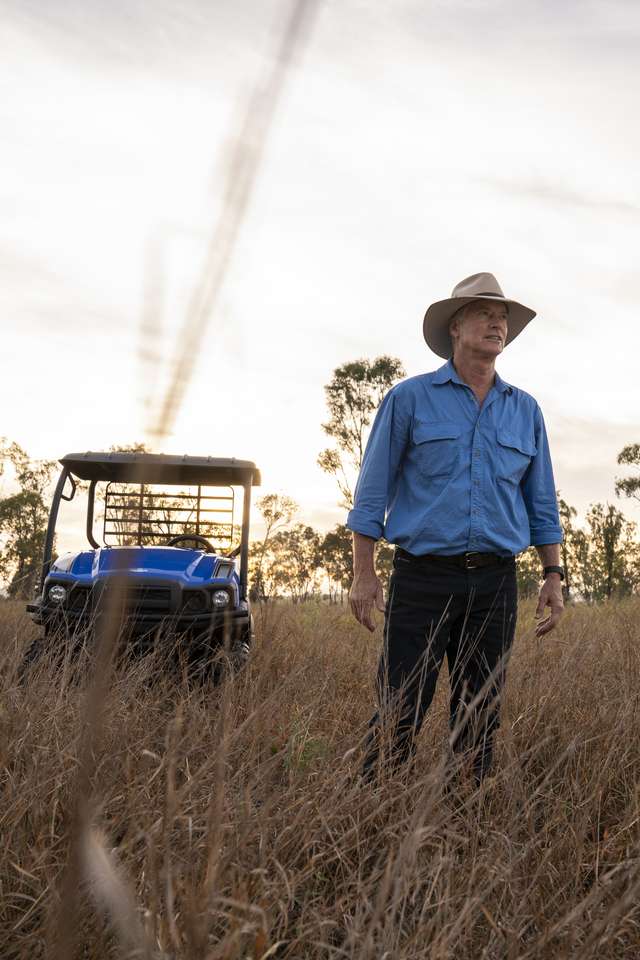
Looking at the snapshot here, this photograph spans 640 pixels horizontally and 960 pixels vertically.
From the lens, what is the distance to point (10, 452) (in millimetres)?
37594

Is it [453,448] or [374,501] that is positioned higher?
[453,448]

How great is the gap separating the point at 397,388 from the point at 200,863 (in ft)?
7.23

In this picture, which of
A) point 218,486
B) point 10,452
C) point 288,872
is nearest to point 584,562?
point 10,452

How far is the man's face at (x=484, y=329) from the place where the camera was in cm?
347

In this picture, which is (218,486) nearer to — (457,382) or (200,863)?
(457,382)

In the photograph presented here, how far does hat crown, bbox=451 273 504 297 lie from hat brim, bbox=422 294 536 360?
0.04 meters

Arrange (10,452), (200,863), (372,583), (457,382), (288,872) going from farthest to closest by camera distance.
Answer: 1. (10,452)
2. (457,382)
3. (372,583)
4. (288,872)
5. (200,863)

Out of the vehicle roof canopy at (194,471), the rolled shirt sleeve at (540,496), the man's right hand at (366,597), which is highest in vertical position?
the vehicle roof canopy at (194,471)

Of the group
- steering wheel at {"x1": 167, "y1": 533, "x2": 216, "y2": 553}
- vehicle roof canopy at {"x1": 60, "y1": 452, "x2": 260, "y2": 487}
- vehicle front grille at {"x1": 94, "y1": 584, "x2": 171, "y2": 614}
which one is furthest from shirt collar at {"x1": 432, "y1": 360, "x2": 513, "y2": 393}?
steering wheel at {"x1": 167, "y1": 533, "x2": 216, "y2": 553}

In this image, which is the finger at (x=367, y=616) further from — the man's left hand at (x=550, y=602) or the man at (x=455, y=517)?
the man's left hand at (x=550, y=602)

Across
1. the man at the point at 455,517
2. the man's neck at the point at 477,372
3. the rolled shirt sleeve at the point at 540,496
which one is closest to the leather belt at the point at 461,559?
the man at the point at 455,517

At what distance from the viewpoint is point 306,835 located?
213 centimetres

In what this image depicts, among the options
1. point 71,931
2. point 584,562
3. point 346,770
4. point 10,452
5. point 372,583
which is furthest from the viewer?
point 584,562

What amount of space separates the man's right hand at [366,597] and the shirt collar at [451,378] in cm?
92
